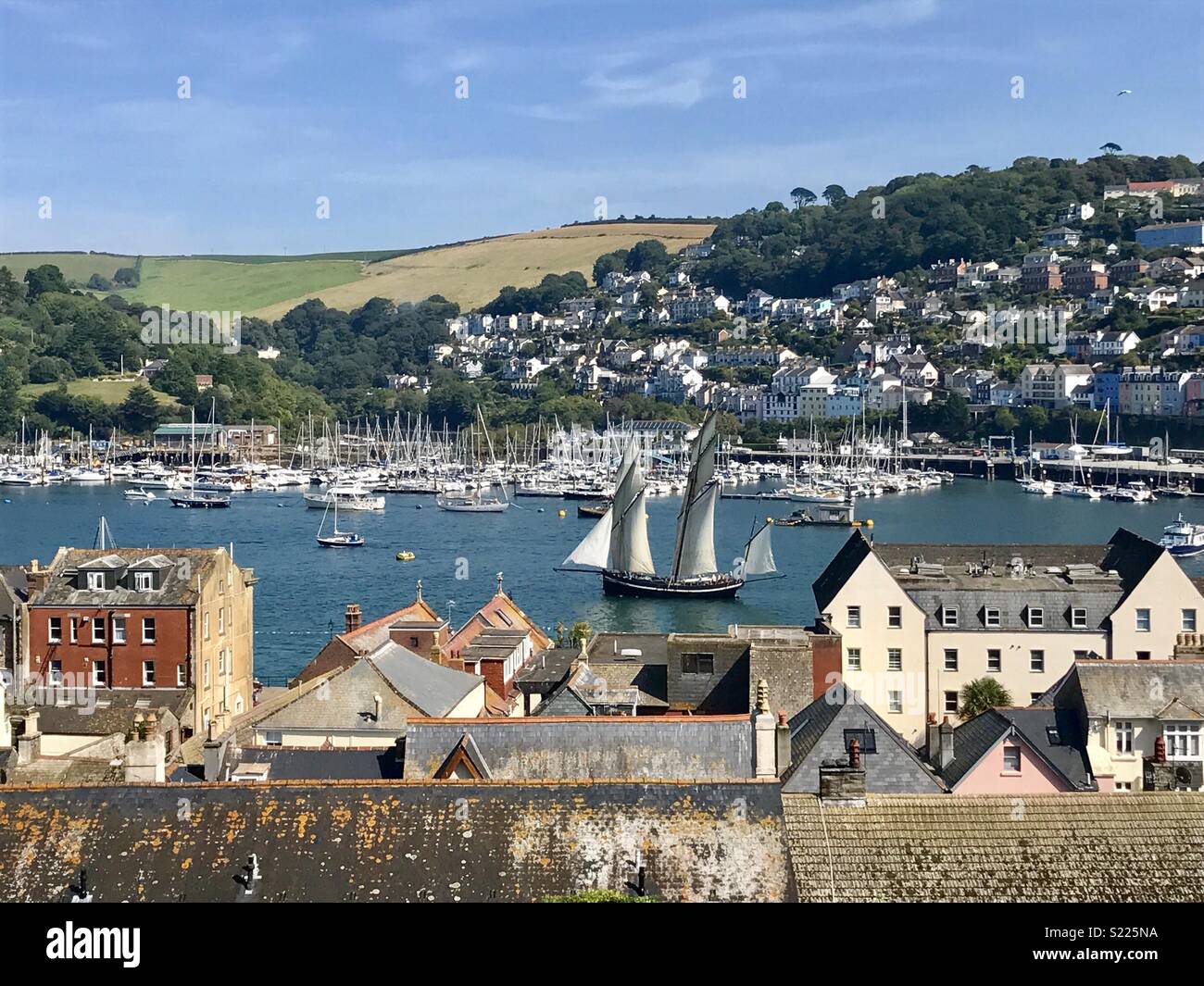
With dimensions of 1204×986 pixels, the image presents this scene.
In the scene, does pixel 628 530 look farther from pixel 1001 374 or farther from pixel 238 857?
pixel 1001 374

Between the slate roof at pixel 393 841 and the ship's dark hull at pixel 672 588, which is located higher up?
the slate roof at pixel 393 841

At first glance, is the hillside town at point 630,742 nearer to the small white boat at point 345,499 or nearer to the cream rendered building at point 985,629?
the cream rendered building at point 985,629

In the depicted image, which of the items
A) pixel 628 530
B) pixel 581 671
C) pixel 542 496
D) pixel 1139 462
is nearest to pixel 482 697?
pixel 581 671

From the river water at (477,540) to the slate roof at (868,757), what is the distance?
1218 inches

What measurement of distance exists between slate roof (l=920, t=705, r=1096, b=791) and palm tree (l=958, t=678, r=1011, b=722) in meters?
6.01

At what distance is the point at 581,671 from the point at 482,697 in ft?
7.75

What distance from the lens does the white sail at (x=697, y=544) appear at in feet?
250

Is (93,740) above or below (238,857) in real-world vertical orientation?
below

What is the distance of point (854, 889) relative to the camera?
13.5m

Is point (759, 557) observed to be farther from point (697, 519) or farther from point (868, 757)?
point (868, 757)

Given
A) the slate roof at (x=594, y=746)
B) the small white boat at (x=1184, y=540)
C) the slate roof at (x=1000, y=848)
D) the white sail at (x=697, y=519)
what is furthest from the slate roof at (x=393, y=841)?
the small white boat at (x=1184, y=540)

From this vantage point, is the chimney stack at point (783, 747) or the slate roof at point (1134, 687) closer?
the chimney stack at point (783, 747)

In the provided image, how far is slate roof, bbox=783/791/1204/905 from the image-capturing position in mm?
13500

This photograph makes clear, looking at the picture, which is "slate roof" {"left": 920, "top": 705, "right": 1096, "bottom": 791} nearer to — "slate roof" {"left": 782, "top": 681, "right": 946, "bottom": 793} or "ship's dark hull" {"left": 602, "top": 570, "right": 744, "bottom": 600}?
"slate roof" {"left": 782, "top": 681, "right": 946, "bottom": 793}
